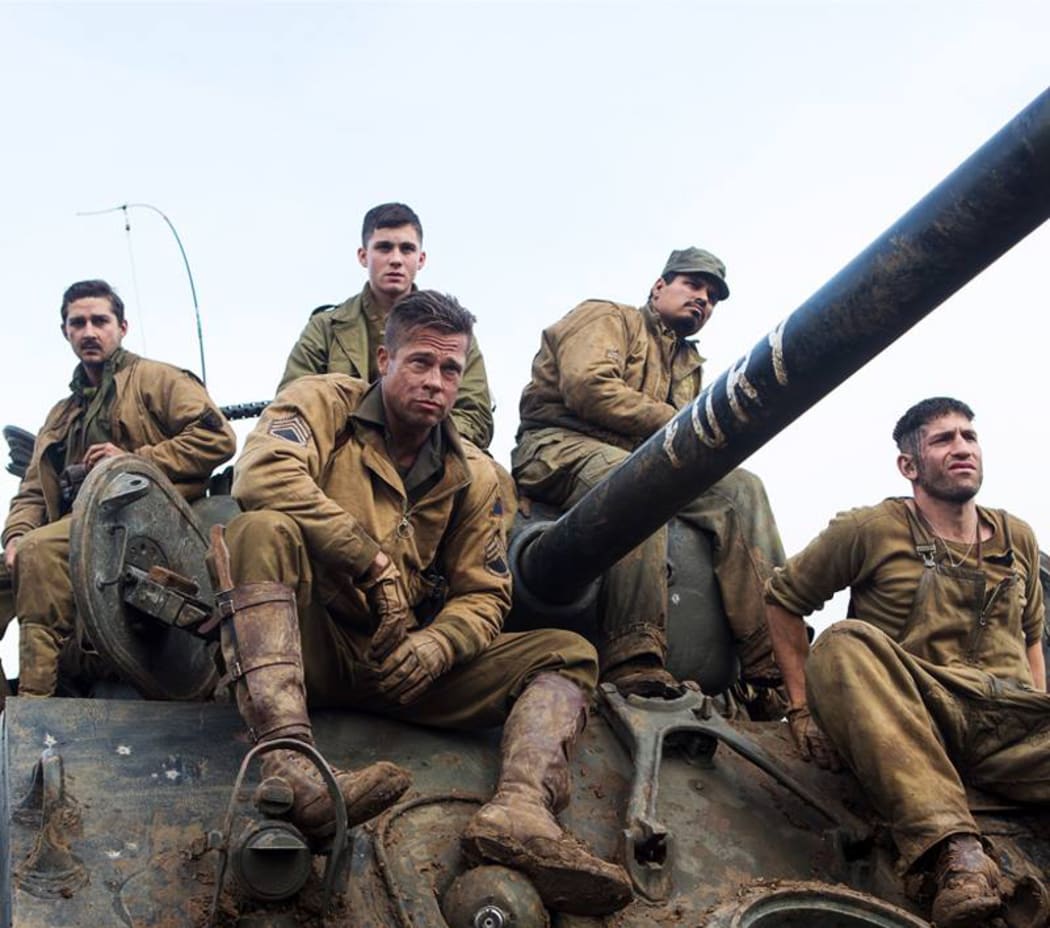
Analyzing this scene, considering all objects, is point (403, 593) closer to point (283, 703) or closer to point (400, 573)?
point (400, 573)

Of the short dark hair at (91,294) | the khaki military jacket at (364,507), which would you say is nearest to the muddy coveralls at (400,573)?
the khaki military jacket at (364,507)

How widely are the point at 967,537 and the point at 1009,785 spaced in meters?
0.87

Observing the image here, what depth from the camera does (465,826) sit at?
457 centimetres

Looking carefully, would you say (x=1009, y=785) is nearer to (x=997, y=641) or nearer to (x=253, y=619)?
(x=997, y=641)

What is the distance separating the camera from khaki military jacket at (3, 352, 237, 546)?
7020 mm

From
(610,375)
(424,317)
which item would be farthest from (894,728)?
(610,375)

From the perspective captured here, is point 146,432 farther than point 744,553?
Yes

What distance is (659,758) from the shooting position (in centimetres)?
510

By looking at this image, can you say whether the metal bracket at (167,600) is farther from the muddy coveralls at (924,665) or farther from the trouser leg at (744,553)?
the trouser leg at (744,553)

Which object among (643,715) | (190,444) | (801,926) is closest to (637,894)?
(801,926)

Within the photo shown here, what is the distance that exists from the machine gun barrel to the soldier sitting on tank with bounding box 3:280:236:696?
1.91 m

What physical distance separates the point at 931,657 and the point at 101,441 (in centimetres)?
371

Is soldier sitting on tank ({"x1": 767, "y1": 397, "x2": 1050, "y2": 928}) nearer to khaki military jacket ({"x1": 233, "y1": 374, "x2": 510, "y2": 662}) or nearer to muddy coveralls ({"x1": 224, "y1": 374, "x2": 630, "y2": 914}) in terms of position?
muddy coveralls ({"x1": 224, "y1": 374, "x2": 630, "y2": 914})

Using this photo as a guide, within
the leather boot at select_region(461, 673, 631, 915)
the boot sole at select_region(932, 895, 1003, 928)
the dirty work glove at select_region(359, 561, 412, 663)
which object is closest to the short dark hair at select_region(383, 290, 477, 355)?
the dirty work glove at select_region(359, 561, 412, 663)
